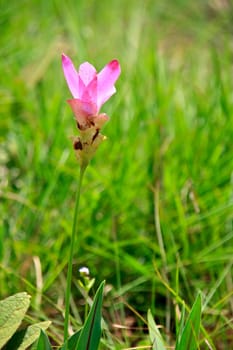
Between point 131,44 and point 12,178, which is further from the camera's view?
point 131,44

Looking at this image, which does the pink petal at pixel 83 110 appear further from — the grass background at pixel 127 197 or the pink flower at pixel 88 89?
the grass background at pixel 127 197

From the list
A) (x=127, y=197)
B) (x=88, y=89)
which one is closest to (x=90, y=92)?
(x=88, y=89)

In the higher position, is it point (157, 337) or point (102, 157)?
point (102, 157)

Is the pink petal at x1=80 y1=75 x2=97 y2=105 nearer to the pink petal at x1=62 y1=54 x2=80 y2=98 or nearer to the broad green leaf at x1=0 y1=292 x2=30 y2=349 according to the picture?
the pink petal at x1=62 y1=54 x2=80 y2=98

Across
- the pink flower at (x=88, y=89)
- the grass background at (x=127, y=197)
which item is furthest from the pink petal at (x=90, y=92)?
the grass background at (x=127, y=197)

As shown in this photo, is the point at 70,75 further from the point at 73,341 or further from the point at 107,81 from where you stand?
the point at 73,341

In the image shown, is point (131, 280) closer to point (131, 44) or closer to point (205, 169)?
point (205, 169)

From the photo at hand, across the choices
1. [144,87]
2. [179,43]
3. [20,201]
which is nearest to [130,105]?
[144,87]
